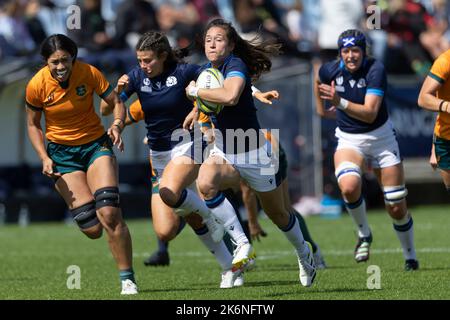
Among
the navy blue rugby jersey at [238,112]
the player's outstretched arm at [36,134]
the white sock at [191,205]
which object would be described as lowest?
the white sock at [191,205]

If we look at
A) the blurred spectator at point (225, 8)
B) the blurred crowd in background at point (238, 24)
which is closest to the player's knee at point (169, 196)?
the blurred crowd in background at point (238, 24)

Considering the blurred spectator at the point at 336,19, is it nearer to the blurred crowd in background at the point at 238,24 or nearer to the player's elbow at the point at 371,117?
the blurred crowd in background at the point at 238,24

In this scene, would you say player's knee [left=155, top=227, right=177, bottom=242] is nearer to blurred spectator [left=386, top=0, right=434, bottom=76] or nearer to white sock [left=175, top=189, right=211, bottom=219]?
white sock [left=175, top=189, right=211, bottom=219]

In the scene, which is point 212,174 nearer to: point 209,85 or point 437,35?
Answer: point 209,85

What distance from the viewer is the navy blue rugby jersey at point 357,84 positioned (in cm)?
1091

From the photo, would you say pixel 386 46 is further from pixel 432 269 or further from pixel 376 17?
pixel 432 269

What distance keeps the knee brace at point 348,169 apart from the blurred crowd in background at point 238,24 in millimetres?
7334

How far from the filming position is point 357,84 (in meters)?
11.1

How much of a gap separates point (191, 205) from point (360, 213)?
2.67 metres

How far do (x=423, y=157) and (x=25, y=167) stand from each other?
7.67 m

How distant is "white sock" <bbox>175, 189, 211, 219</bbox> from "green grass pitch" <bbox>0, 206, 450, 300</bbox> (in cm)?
64

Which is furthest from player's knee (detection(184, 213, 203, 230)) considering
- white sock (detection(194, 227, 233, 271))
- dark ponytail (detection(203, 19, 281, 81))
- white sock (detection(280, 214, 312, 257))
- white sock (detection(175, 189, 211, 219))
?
dark ponytail (detection(203, 19, 281, 81))
